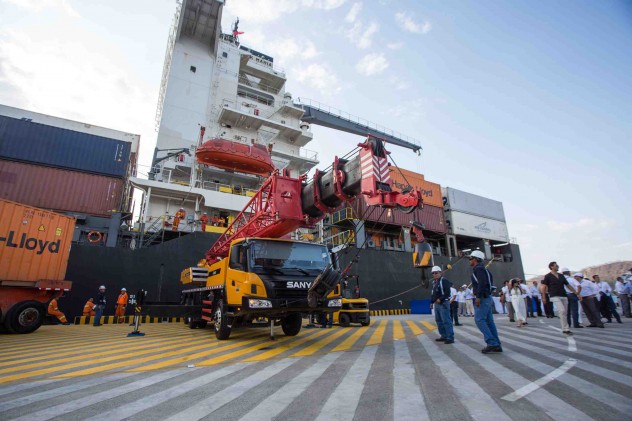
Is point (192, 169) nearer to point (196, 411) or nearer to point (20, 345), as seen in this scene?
point (20, 345)

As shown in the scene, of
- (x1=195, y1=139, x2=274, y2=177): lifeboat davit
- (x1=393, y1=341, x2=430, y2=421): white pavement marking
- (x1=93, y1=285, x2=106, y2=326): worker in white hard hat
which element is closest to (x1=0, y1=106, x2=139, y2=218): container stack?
(x1=195, y1=139, x2=274, y2=177): lifeboat davit

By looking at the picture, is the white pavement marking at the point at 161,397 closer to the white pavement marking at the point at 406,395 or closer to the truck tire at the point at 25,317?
the white pavement marking at the point at 406,395

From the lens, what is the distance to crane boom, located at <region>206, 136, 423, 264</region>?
5289 millimetres

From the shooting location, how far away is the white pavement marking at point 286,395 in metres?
2.70

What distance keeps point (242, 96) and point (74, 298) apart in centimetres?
2532

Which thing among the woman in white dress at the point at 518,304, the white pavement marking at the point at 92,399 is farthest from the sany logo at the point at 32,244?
the woman in white dress at the point at 518,304

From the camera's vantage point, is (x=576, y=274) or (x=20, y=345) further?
(x=576, y=274)

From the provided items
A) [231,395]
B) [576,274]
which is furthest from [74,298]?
[576,274]

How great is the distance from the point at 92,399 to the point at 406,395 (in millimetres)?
3252

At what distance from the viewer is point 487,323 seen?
543 centimetres

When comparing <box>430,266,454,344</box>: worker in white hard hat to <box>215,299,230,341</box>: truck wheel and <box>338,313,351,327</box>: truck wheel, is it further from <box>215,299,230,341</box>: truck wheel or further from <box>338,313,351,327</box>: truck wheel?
<box>338,313,351,327</box>: truck wheel

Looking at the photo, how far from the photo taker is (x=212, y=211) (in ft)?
74.2

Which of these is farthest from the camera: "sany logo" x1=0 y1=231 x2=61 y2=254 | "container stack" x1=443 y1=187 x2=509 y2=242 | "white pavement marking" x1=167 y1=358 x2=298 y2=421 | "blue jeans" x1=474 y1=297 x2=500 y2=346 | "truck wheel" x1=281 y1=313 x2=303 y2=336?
"container stack" x1=443 y1=187 x2=509 y2=242

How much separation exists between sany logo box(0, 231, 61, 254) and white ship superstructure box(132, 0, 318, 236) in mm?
9599
